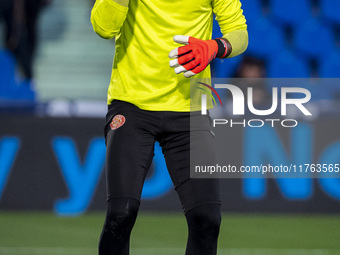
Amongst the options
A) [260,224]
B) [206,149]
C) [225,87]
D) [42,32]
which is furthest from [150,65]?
[42,32]

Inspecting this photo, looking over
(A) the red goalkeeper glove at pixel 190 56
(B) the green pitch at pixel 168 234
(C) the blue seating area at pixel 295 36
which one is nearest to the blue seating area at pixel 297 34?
(C) the blue seating area at pixel 295 36

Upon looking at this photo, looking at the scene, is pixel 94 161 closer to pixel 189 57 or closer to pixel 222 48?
pixel 222 48

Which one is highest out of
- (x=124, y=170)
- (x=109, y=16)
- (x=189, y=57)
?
(x=109, y=16)

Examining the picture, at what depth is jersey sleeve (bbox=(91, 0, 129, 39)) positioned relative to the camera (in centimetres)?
310

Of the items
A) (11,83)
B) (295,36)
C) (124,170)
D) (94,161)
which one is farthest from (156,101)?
(295,36)

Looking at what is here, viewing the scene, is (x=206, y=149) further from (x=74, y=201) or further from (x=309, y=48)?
(x=309, y=48)

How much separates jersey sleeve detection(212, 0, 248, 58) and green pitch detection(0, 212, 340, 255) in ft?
7.25

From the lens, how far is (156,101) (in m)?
3.24

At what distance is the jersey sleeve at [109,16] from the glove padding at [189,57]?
249 millimetres

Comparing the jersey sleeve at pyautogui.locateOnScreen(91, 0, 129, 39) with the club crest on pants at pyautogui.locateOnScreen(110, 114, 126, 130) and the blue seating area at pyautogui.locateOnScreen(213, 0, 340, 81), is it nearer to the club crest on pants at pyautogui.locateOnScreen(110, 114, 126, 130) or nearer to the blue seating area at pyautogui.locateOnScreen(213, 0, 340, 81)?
the club crest on pants at pyautogui.locateOnScreen(110, 114, 126, 130)

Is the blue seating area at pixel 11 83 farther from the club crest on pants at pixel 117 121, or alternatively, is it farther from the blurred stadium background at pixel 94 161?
the club crest on pants at pixel 117 121

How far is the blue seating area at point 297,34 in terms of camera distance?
9062mm

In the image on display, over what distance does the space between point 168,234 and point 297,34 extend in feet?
13.7

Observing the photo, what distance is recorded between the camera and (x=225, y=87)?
8.20 m
